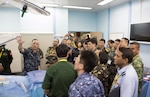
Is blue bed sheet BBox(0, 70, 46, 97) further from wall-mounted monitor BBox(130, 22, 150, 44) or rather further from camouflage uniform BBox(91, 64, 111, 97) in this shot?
wall-mounted monitor BBox(130, 22, 150, 44)

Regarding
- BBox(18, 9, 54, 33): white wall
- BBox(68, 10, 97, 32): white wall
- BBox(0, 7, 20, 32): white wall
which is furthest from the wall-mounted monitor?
BBox(0, 7, 20, 32): white wall

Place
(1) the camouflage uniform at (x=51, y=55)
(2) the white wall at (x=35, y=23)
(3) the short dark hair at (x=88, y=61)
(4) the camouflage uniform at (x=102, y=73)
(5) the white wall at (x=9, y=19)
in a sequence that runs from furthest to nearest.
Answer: (5) the white wall at (x=9, y=19) → (2) the white wall at (x=35, y=23) → (1) the camouflage uniform at (x=51, y=55) → (4) the camouflage uniform at (x=102, y=73) → (3) the short dark hair at (x=88, y=61)

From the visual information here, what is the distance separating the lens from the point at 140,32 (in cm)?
559

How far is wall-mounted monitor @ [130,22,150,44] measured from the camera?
208 inches

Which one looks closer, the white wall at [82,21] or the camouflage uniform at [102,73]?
the camouflage uniform at [102,73]

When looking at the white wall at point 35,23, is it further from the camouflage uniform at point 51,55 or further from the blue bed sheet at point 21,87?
the blue bed sheet at point 21,87

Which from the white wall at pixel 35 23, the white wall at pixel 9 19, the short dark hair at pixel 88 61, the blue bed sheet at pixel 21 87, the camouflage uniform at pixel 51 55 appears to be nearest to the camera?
the short dark hair at pixel 88 61

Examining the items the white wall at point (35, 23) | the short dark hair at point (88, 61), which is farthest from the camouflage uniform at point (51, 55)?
the short dark hair at point (88, 61)

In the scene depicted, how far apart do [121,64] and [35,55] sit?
2477 millimetres

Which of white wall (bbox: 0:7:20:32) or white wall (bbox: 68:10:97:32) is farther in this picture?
white wall (bbox: 68:10:97:32)

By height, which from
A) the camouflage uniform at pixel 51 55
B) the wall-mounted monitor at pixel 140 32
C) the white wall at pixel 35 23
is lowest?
the camouflage uniform at pixel 51 55

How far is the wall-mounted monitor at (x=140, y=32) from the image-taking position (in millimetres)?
5279

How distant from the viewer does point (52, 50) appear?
5559 mm

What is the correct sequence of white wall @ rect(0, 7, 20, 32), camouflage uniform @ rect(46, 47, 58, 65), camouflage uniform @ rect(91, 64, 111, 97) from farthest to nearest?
white wall @ rect(0, 7, 20, 32) < camouflage uniform @ rect(46, 47, 58, 65) < camouflage uniform @ rect(91, 64, 111, 97)
